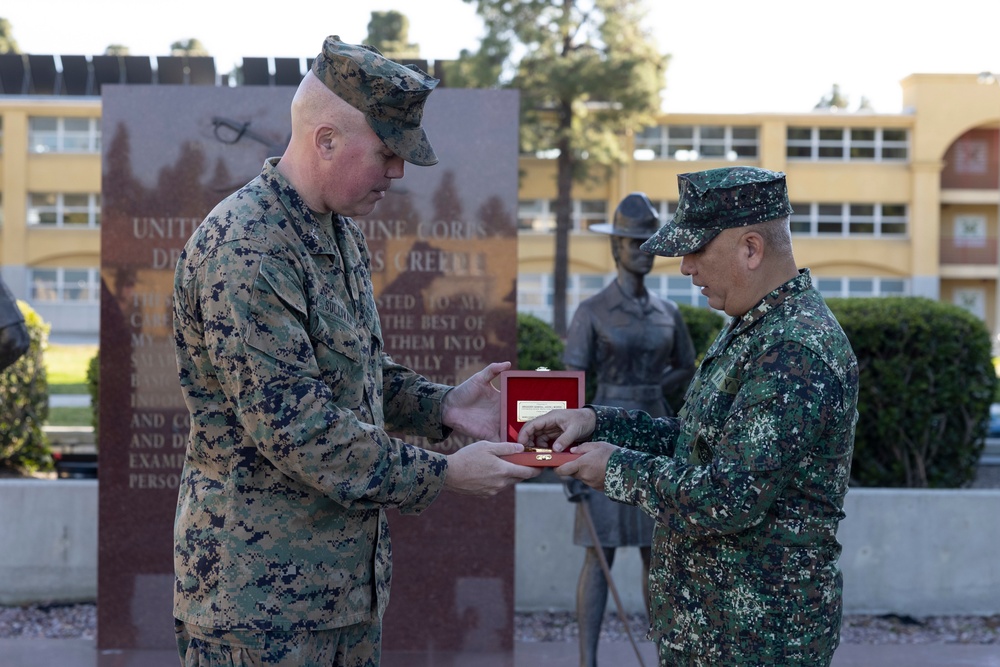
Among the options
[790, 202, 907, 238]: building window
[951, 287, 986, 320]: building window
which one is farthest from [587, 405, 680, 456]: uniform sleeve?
[951, 287, 986, 320]: building window

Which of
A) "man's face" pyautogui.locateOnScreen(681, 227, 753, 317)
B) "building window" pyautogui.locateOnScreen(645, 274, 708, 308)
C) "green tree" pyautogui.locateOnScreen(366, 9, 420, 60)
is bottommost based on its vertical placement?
"man's face" pyautogui.locateOnScreen(681, 227, 753, 317)

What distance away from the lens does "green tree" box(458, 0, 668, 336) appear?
25.8m

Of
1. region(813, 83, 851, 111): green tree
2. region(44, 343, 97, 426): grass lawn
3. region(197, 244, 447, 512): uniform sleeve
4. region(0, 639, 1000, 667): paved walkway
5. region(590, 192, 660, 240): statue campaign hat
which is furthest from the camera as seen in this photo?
region(813, 83, 851, 111): green tree

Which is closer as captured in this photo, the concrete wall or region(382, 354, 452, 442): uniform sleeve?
region(382, 354, 452, 442): uniform sleeve

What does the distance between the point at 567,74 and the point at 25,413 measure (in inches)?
765

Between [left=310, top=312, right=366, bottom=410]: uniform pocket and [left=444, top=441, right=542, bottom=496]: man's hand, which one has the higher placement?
[left=310, top=312, right=366, bottom=410]: uniform pocket

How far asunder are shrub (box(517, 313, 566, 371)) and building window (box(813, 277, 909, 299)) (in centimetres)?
3435

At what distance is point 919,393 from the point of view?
24.6ft

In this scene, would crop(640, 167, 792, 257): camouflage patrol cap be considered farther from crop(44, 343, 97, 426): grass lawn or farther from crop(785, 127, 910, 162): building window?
crop(785, 127, 910, 162): building window

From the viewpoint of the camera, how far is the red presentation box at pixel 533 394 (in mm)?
3123

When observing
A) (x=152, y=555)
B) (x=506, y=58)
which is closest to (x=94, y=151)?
(x=506, y=58)

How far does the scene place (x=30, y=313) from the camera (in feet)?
29.8

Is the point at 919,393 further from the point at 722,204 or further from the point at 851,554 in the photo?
the point at 722,204

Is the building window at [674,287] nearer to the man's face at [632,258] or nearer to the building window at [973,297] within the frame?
the building window at [973,297]
